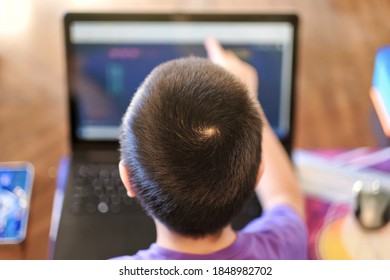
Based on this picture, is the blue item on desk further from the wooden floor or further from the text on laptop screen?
the text on laptop screen

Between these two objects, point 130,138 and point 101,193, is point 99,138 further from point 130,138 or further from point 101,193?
point 130,138

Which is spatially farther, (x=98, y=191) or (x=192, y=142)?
(x=98, y=191)

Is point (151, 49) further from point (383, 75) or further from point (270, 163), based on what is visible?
point (383, 75)

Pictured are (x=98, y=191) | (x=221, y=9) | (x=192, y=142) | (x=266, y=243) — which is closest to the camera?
(x=192, y=142)

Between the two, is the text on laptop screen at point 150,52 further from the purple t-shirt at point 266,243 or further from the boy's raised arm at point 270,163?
the purple t-shirt at point 266,243

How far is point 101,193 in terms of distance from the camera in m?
0.81

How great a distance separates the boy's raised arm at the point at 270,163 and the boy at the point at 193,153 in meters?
0.13

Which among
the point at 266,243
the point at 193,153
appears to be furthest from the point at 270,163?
the point at 193,153

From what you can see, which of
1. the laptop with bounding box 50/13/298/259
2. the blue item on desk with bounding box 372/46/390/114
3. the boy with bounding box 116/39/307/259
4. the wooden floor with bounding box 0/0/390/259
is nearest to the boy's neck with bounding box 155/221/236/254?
the boy with bounding box 116/39/307/259

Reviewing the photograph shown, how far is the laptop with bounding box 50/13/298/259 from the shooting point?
802mm

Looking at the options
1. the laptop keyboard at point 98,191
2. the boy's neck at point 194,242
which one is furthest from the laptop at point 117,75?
the boy's neck at point 194,242

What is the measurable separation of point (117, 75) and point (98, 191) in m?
0.14

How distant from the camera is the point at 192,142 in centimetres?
59
